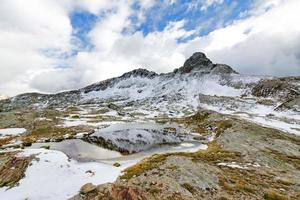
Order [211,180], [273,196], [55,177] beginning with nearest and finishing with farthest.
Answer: [273,196], [211,180], [55,177]

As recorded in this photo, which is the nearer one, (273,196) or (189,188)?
(273,196)

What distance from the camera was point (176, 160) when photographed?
1531 inches

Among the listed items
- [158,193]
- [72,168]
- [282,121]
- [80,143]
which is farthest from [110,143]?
[282,121]

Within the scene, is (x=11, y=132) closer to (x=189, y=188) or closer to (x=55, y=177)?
(x=55, y=177)

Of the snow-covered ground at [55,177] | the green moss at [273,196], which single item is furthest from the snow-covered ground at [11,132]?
the green moss at [273,196]

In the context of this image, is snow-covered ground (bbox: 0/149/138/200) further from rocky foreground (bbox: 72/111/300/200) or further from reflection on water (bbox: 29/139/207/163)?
reflection on water (bbox: 29/139/207/163)

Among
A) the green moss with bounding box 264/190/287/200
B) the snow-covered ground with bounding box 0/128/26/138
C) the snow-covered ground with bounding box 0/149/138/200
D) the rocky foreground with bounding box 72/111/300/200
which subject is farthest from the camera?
the snow-covered ground with bounding box 0/128/26/138

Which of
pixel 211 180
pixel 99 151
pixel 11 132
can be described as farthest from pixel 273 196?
pixel 11 132

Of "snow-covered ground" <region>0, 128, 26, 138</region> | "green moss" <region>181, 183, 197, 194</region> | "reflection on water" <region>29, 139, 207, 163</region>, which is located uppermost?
"snow-covered ground" <region>0, 128, 26, 138</region>

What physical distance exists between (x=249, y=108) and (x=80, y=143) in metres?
114

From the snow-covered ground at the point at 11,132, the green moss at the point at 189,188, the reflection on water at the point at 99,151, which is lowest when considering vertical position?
the reflection on water at the point at 99,151

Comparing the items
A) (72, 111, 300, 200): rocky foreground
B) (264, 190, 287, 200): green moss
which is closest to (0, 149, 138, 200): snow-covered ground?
(72, 111, 300, 200): rocky foreground

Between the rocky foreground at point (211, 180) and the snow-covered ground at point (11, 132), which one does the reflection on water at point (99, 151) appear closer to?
the rocky foreground at point (211, 180)

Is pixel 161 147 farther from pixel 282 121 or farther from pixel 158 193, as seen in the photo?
pixel 282 121
